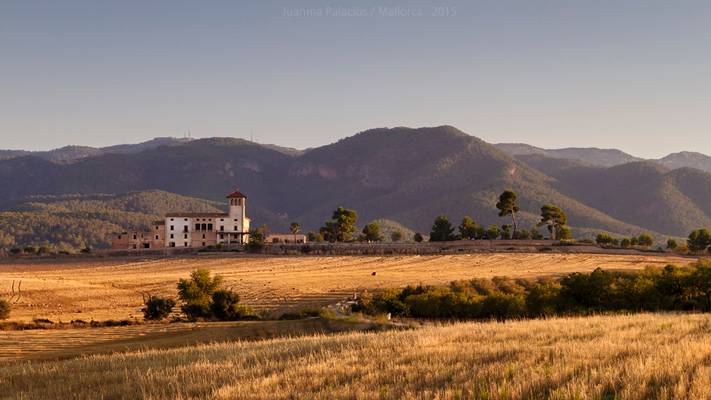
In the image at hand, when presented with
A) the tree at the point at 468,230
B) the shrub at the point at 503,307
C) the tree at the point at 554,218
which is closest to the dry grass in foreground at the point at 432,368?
the shrub at the point at 503,307

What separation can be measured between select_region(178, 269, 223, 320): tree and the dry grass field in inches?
136

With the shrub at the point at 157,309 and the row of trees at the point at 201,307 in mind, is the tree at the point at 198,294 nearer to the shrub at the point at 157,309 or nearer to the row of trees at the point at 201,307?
the row of trees at the point at 201,307

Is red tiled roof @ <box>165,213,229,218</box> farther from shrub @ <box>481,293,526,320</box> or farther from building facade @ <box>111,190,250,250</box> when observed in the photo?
shrub @ <box>481,293,526,320</box>

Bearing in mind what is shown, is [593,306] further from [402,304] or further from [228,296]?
[228,296]

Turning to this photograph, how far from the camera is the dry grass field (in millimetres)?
50625

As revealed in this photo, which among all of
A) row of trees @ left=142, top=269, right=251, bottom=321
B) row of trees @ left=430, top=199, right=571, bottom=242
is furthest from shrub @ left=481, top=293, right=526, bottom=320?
row of trees @ left=430, top=199, right=571, bottom=242

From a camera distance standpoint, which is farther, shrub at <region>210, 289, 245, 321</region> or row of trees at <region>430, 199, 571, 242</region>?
row of trees at <region>430, 199, 571, 242</region>

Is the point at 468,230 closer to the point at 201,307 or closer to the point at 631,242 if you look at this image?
the point at 631,242

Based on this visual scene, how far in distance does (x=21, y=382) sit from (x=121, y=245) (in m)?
105

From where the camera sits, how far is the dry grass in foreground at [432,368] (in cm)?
1098

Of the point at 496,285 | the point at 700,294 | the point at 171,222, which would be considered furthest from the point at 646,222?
the point at 700,294

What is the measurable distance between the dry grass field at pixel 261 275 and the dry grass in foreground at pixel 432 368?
28.3 metres

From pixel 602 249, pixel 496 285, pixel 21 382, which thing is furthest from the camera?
pixel 602 249

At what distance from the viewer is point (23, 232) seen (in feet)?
553
